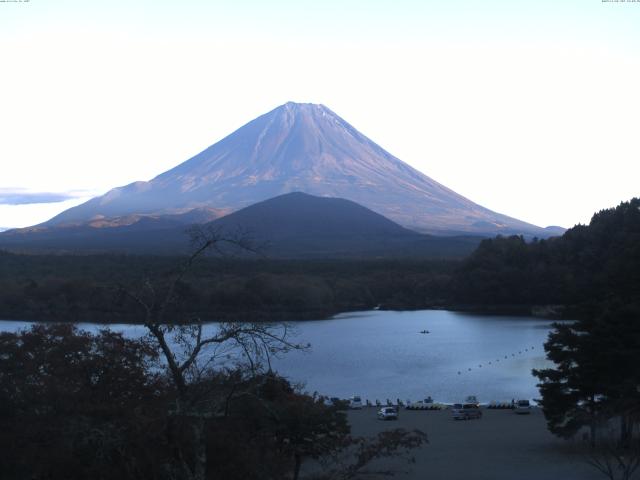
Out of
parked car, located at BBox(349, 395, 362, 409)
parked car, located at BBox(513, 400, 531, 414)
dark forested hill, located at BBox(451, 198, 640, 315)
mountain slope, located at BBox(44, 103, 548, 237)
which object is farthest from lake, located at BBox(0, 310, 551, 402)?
mountain slope, located at BBox(44, 103, 548, 237)

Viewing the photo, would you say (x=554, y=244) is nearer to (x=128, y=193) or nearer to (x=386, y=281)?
(x=386, y=281)

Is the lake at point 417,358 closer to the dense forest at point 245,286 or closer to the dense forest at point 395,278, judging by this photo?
the dense forest at point 245,286

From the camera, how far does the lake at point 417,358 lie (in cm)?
1658

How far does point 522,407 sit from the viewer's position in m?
13.4

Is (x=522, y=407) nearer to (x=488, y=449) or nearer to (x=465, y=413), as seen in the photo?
(x=465, y=413)

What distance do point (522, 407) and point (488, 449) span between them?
338 cm

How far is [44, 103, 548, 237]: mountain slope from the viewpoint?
79.0 metres

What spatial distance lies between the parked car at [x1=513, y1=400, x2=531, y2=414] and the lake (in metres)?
1.81

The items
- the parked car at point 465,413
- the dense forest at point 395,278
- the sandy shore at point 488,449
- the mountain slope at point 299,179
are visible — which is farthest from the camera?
the mountain slope at point 299,179

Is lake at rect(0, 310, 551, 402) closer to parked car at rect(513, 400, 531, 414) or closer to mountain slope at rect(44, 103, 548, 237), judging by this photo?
parked car at rect(513, 400, 531, 414)

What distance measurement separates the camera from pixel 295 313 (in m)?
31.5

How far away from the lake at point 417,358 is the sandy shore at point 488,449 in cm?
310

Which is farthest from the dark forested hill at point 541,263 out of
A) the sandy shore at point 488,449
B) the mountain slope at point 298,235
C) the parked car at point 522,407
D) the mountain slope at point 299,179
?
the mountain slope at point 299,179

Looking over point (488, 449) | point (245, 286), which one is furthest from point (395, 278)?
point (488, 449)
